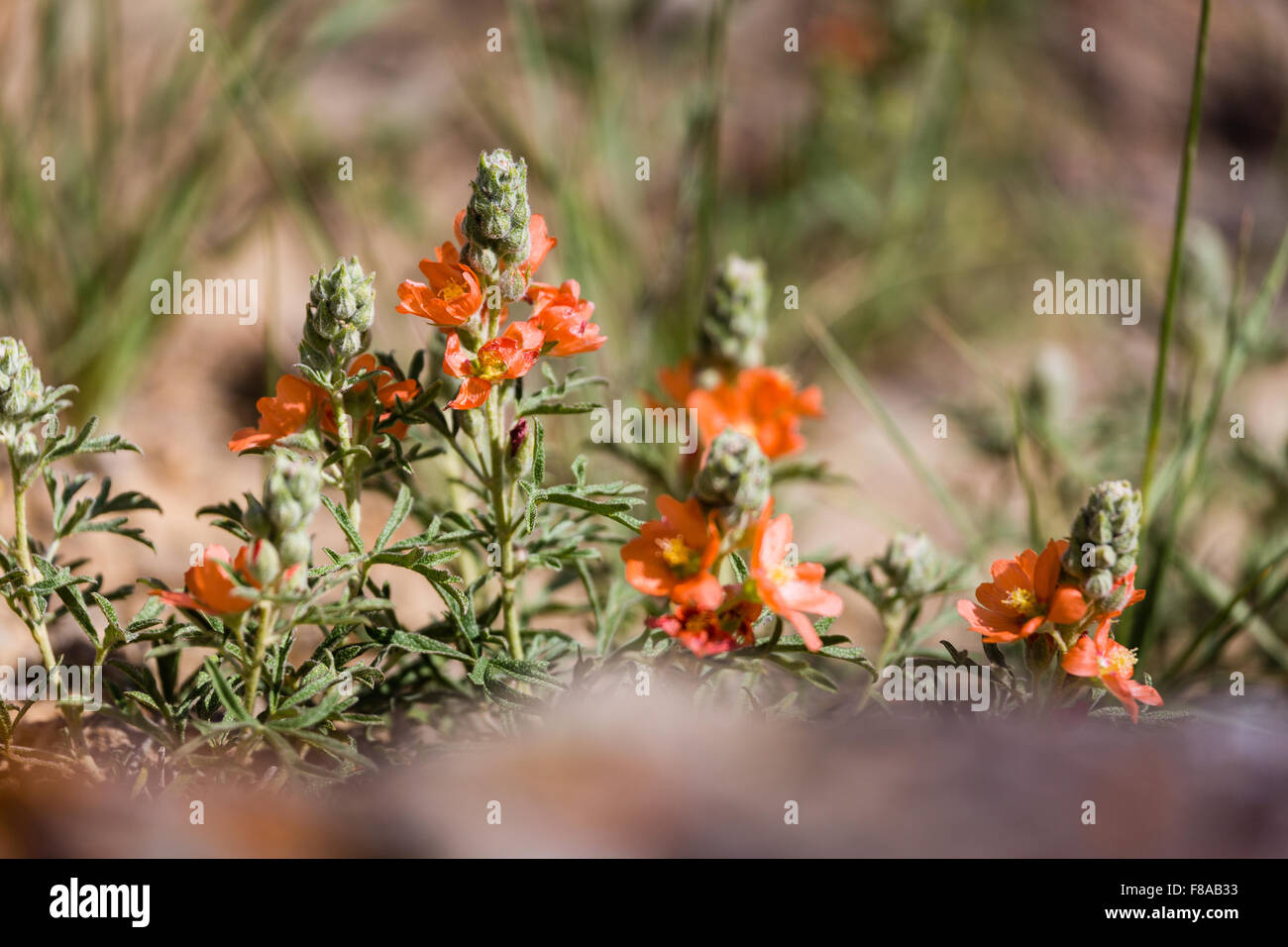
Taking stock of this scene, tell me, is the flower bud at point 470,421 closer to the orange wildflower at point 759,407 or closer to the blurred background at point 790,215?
the orange wildflower at point 759,407

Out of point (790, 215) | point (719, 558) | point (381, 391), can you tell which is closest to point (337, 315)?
point (381, 391)

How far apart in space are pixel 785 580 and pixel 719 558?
3.4 inches

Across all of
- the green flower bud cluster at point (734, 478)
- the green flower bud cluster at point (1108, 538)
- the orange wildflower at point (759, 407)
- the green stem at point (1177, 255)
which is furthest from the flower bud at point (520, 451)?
the green stem at point (1177, 255)

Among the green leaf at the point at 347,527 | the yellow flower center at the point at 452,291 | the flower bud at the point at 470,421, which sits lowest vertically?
the green leaf at the point at 347,527

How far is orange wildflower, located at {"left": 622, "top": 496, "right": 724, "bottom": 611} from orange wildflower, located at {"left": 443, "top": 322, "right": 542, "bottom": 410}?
9.7 inches

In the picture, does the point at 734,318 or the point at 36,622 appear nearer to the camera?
the point at 36,622

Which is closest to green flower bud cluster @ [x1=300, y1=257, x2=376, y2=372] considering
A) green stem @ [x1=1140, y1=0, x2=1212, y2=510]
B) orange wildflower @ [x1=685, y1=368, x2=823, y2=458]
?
orange wildflower @ [x1=685, y1=368, x2=823, y2=458]

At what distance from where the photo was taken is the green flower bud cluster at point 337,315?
4.14 ft

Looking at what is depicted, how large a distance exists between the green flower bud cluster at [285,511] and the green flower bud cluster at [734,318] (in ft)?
3.42

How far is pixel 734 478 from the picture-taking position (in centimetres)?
122

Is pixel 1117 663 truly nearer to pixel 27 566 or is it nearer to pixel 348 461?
pixel 348 461

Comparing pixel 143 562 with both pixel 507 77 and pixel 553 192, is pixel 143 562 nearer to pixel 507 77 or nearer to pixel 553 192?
pixel 553 192

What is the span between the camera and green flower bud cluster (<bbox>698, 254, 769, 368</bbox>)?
1.98 m

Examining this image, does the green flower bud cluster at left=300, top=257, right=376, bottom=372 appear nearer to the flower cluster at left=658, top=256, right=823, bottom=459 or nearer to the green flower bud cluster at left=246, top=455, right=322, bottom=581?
the green flower bud cluster at left=246, top=455, right=322, bottom=581
